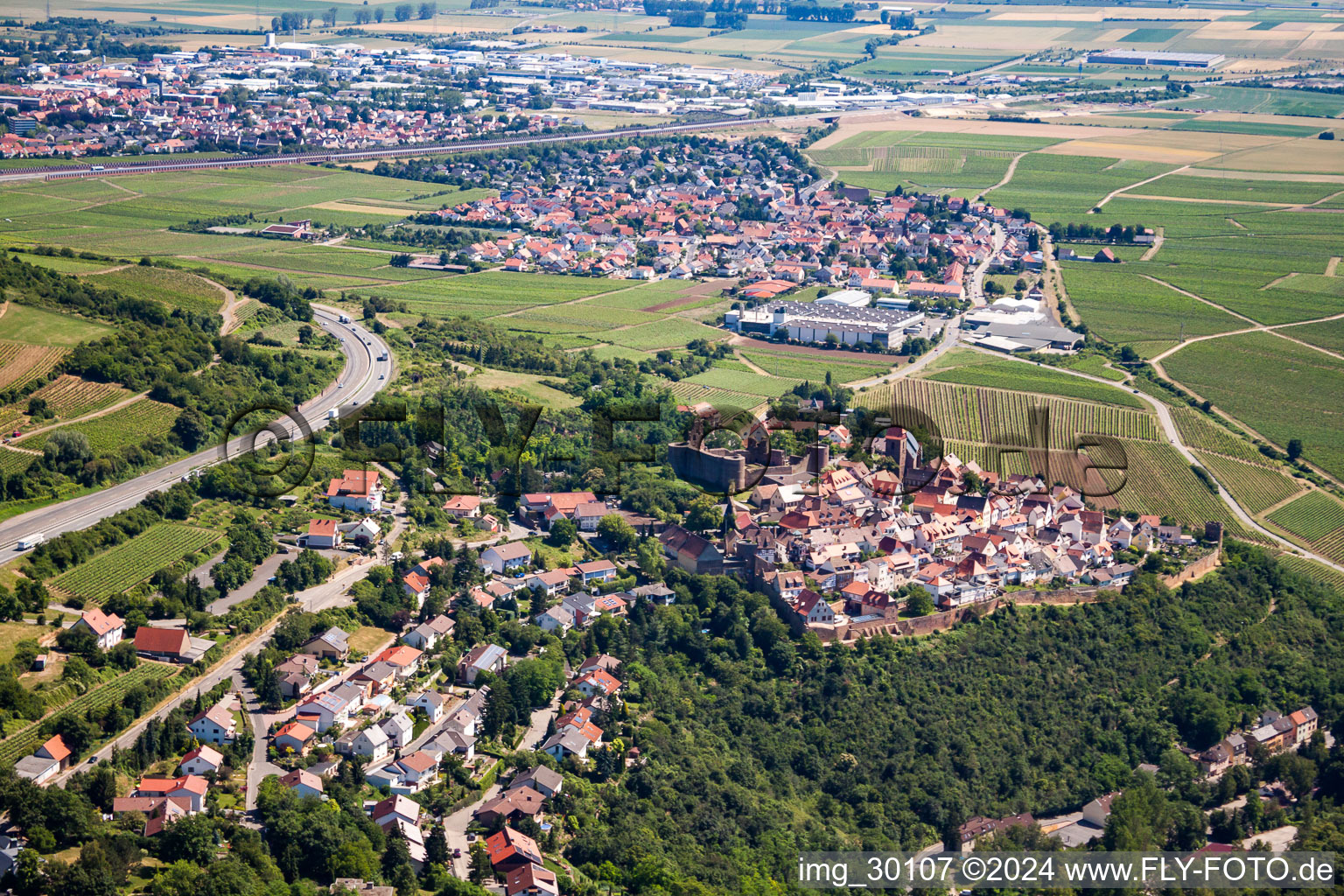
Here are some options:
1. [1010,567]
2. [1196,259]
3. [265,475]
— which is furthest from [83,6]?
[1010,567]

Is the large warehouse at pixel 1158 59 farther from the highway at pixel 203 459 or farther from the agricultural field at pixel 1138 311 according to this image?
the highway at pixel 203 459

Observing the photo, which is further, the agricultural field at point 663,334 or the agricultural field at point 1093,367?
the agricultural field at point 663,334

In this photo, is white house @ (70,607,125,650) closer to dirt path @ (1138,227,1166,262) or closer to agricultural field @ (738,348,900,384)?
agricultural field @ (738,348,900,384)

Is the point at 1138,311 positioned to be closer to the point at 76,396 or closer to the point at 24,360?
the point at 76,396

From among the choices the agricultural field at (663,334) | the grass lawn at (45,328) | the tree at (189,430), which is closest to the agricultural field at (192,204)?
the grass lawn at (45,328)

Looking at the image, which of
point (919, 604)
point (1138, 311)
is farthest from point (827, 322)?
point (919, 604)

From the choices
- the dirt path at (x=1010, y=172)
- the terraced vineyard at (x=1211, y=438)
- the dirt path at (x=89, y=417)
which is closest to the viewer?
the dirt path at (x=89, y=417)

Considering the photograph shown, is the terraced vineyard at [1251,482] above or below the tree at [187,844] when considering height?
below

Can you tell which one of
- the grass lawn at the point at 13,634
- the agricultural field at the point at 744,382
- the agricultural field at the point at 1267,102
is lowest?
the agricultural field at the point at 744,382
